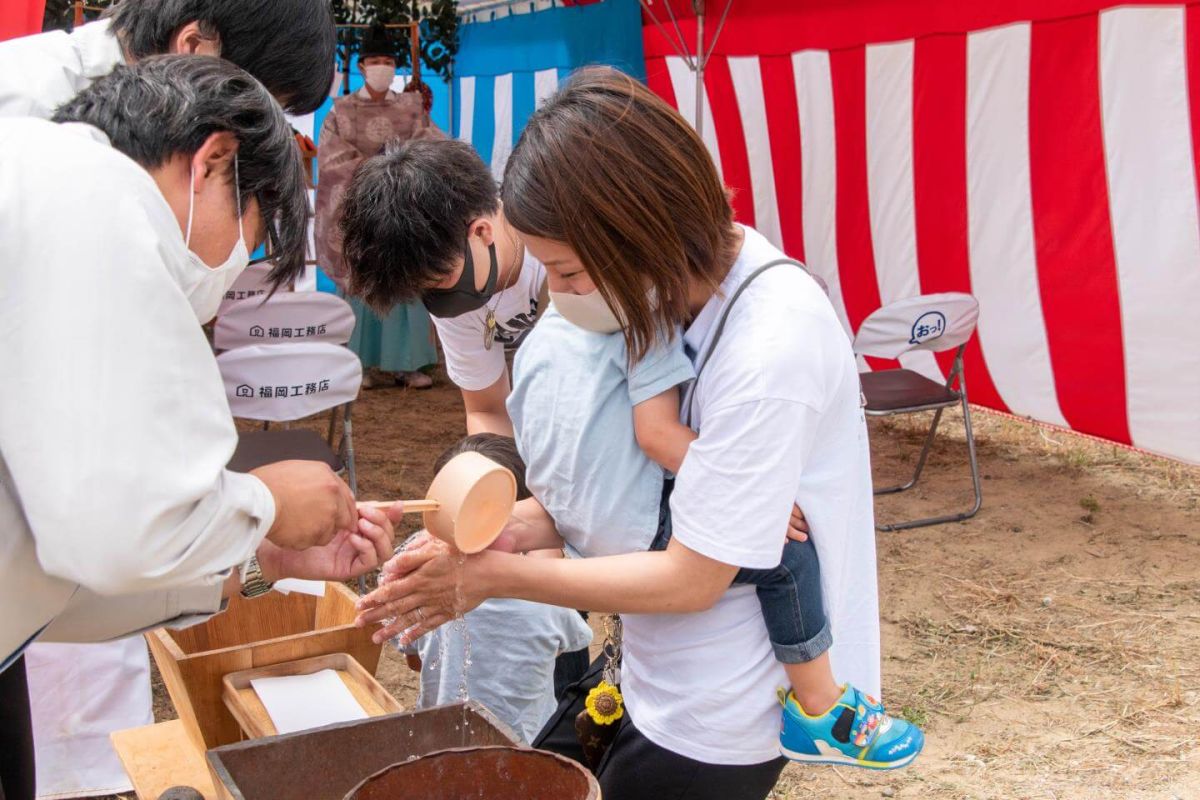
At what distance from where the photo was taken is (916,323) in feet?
14.5

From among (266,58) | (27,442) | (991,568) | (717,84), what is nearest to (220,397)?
(27,442)

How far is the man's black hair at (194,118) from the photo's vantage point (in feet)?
3.47

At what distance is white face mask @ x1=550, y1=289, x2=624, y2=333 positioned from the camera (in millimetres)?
1352

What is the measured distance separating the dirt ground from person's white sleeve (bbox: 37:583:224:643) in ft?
6.18

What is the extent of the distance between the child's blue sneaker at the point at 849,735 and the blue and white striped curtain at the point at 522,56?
5.30m

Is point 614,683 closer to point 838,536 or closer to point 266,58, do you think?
point 838,536

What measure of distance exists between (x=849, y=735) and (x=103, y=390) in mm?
1013

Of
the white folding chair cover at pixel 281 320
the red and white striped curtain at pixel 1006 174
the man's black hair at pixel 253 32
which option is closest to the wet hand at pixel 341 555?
the man's black hair at pixel 253 32

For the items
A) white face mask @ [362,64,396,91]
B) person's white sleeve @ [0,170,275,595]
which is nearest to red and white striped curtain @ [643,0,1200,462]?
white face mask @ [362,64,396,91]

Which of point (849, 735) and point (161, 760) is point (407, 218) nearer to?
point (161, 760)

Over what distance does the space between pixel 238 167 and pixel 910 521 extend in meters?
4.02

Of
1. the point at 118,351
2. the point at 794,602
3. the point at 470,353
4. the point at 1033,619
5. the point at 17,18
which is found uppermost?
the point at 17,18

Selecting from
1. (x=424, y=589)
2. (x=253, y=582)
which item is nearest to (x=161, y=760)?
(x=253, y=582)

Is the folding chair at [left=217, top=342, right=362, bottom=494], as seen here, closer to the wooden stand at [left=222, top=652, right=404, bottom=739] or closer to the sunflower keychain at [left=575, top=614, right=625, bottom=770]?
the wooden stand at [left=222, top=652, right=404, bottom=739]
